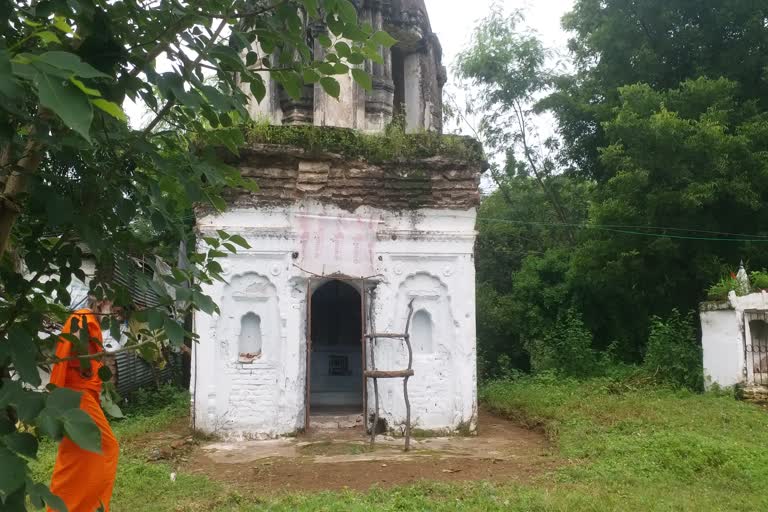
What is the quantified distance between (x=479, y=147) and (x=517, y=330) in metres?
6.73

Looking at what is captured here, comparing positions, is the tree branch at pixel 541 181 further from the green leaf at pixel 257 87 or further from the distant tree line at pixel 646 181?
the green leaf at pixel 257 87

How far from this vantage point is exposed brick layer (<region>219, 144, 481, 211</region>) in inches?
338

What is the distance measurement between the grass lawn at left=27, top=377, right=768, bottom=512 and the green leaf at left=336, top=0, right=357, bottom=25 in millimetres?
3871

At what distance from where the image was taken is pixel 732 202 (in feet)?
40.8

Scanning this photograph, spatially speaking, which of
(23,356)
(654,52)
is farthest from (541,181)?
(23,356)

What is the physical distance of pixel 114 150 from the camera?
1.82 metres

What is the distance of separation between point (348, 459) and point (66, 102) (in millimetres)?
6444

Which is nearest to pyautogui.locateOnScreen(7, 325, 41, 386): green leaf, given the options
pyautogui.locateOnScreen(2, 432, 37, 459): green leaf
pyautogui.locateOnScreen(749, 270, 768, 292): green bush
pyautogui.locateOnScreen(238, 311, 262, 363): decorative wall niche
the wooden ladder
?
pyautogui.locateOnScreen(2, 432, 37, 459): green leaf

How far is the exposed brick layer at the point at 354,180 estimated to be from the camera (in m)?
8.58

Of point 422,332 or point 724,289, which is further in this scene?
point 724,289

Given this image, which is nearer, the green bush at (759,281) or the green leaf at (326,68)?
the green leaf at (326,68)

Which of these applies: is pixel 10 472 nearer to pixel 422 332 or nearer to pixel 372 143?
pixel 422 332

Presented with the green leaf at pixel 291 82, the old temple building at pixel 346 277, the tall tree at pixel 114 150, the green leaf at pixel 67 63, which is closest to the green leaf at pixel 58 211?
the tall tree at pixel 114 150

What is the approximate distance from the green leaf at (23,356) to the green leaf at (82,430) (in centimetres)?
32
